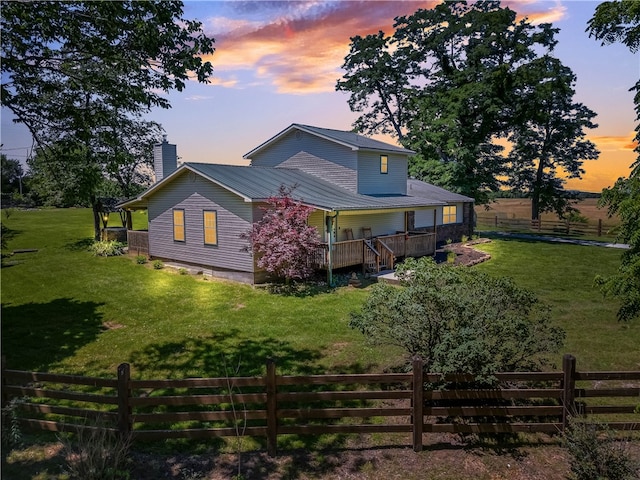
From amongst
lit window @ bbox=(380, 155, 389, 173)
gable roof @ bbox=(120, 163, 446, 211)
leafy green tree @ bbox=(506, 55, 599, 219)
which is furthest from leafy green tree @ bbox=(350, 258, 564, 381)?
leafy green tree @ bbox=(506, 55, 599, 219)

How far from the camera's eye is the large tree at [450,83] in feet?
110

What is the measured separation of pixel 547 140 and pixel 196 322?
40.1 meters

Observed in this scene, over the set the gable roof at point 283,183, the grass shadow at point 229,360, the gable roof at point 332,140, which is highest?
the gable roof at point 332,140

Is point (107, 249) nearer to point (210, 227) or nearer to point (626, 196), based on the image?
point (210, 227)

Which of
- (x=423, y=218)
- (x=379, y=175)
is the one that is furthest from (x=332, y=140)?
(x=423, y=218)

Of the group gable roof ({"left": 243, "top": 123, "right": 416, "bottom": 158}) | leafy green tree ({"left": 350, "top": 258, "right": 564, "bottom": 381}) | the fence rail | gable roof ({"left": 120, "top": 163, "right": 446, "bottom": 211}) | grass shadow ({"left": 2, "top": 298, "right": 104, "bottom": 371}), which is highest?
gable roof ({"left": 243, "top": 123, "right": 416, "bottom": 158})

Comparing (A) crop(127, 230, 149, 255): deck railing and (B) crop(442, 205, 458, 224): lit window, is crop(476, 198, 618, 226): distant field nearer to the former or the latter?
(B) crop(442, 205, 458, 224): lit window

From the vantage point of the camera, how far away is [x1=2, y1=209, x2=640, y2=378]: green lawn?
382 inches

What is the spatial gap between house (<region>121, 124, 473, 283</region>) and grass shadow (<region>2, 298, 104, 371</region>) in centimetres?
585

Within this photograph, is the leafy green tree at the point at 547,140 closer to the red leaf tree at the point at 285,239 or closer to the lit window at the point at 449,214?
the lit window at the point at 449,214

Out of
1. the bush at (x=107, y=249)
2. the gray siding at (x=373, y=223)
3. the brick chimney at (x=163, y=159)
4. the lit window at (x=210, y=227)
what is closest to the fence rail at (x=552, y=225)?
the gray siding at (x=373, y=223)

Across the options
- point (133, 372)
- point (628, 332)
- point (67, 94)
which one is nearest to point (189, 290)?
point (133, 372)

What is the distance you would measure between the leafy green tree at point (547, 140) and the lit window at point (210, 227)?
2718 cm

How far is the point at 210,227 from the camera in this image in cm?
1888
